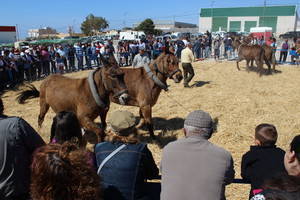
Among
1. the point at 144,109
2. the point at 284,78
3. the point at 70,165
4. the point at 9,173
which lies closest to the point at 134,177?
the point at 70,165

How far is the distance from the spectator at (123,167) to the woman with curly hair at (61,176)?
522 mm

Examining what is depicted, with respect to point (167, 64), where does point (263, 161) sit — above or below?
below

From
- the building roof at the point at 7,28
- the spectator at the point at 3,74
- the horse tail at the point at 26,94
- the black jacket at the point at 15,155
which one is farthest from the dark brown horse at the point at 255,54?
the building roof at the point at 7,28

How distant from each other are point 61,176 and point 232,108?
6.85m

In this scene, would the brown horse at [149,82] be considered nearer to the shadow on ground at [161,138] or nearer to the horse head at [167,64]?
the horse head at [167,64]

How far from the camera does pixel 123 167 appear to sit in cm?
219

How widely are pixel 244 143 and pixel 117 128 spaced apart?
379cm

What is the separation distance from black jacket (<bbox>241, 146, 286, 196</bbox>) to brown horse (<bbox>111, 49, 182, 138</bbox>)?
3.25 m

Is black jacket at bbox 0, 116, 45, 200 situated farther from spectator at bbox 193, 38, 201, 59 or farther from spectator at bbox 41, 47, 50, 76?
spectator at bbox 193, 38, 201, 59

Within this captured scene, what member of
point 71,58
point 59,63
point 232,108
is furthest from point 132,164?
point 71,58

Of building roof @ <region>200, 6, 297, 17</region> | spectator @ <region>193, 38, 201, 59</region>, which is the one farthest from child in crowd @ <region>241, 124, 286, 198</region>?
building roof @ <region>200, 6, 297, 17</region>

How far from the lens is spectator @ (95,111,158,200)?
2.21 metres

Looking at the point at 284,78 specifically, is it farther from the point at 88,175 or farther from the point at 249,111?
the point at 88,175

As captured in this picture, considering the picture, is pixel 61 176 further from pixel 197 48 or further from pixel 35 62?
pixel 197 48
